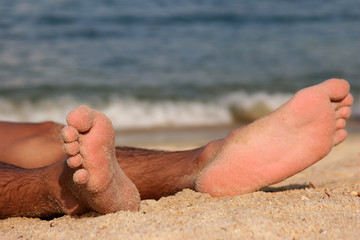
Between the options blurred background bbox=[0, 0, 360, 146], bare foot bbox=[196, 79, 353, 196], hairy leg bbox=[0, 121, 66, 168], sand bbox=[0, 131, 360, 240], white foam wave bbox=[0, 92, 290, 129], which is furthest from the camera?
blurred background bbox=[0, 0, 360, 146]

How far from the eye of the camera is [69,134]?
4.40 feet

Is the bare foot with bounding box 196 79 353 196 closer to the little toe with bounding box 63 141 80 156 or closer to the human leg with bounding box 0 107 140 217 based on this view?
the human leg with bounding box 0 107 140 217

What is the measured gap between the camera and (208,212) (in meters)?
1.46

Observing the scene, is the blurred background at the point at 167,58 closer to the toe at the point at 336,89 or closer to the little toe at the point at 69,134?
the toe at the point at 336,89

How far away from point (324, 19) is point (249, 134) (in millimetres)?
6333

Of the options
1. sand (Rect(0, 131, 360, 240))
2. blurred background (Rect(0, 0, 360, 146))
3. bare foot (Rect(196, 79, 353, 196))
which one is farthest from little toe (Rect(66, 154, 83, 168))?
blurred background (Rect(0, 0, 360, 146))

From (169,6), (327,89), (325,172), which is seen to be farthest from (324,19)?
(327,89)

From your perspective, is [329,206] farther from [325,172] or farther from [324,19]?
[324,19]

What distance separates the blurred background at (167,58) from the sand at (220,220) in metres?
2.64

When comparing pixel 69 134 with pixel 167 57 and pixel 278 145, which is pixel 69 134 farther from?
pixel 167 57

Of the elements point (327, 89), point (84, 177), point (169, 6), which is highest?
point (169, 6)

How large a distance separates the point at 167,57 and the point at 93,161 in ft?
14.1

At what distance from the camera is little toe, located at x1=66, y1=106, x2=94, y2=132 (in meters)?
1.34

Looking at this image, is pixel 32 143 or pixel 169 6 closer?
pixel 32 143
